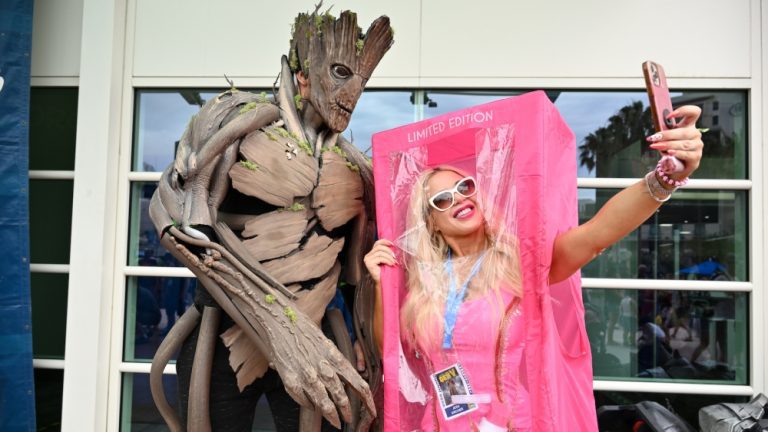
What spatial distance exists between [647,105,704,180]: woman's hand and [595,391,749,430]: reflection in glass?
Answer: 256cm

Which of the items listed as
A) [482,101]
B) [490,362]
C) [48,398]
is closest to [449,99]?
[482,101]

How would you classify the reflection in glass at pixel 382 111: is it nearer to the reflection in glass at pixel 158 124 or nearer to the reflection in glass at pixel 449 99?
the reflection in glass at pixel 449 99

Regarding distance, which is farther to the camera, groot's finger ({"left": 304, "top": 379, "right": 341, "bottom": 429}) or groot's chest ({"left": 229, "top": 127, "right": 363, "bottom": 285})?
groot's chest ({"left": 229, "top": 127, "right": 363, "bottom": 285})

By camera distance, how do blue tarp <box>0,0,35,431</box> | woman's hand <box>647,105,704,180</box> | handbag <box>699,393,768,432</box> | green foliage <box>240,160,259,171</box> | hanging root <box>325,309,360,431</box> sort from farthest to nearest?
blue tarp <box>0,0,35,431</box> → handbag <box>699,393,768,432</box> → hanging root <box>325,309,360,431</box> → green foliage <box>240,160,259,171</box> → woman's hand <box>647,105,704,180</box>

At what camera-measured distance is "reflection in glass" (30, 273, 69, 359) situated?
12.2 feet

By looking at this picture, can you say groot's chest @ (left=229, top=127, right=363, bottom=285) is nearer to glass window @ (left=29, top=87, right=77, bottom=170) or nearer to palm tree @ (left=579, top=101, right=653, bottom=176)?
palm tree @ (left=579, top=101, right=653, bottom=176)

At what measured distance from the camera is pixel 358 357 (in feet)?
5.89

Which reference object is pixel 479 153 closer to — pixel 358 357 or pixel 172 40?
pixel 358 357

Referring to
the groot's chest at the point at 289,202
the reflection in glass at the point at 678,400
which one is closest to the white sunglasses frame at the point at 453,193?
the groot's chest at the point at 289,202

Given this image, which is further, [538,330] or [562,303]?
[562,303]

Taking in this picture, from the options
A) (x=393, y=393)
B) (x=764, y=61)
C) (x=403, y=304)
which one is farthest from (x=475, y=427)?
(x=764, y=61)

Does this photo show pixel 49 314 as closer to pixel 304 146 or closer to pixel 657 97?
pixel 304 146

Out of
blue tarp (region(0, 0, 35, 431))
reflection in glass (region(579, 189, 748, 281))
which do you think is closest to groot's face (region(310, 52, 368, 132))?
reflection in glass (region(579, 189, 748, 281))

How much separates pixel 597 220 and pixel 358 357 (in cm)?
82
